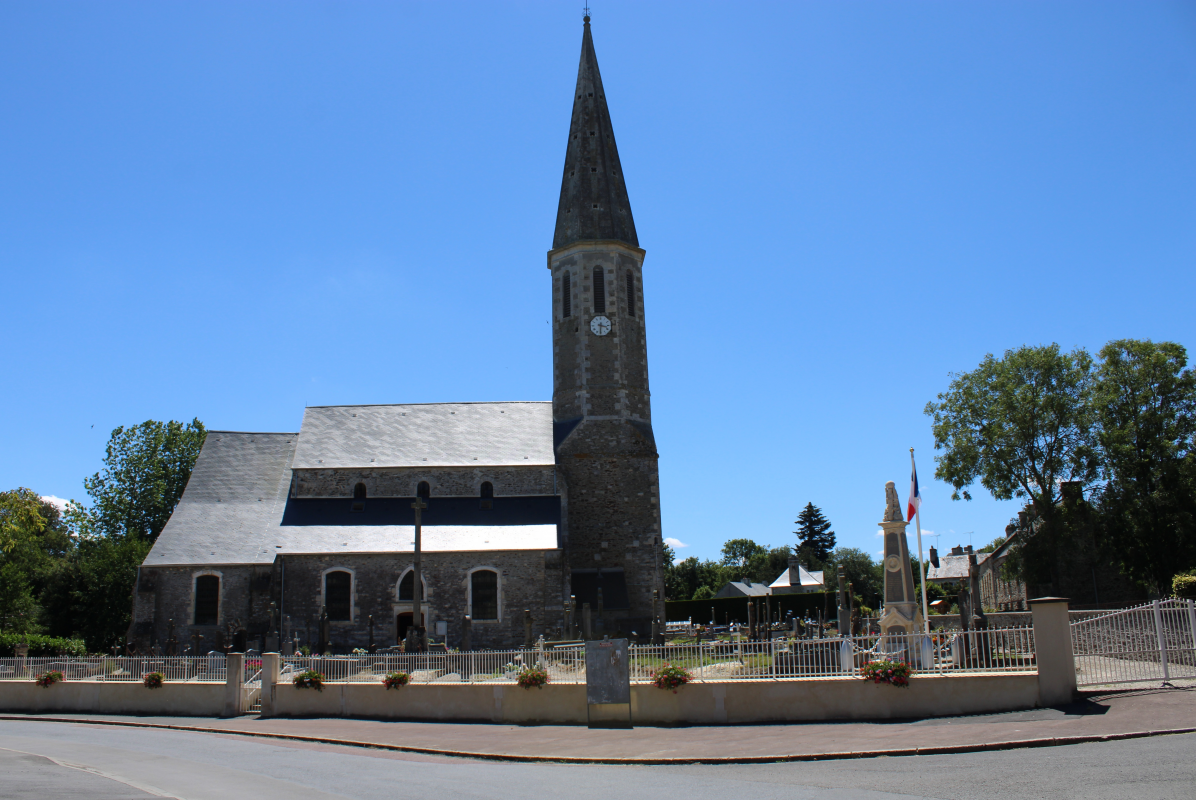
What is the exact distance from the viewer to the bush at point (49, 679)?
2006 cm

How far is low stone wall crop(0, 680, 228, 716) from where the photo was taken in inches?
721

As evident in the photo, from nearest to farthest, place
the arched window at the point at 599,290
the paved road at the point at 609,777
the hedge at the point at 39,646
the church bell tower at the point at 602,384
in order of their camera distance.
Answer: the paved road at the point at 609,777 → the hedge at the point at 39,646 → the church bell tower at the point at 602,384 → the arched window at the point at 599,290

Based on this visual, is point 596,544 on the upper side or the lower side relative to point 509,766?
upper

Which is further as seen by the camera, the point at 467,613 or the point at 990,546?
the point at 990,546

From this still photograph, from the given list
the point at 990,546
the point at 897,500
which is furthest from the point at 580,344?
the point at 990,546

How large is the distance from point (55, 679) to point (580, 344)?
21.0 meters

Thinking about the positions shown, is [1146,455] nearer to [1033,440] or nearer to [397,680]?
→ [1033,440]

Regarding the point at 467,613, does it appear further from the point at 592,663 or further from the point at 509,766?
the point at 509,766

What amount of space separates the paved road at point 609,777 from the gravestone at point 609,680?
2.79 metres

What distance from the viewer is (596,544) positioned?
33.0 m

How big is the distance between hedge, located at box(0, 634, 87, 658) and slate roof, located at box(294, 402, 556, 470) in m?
9.36

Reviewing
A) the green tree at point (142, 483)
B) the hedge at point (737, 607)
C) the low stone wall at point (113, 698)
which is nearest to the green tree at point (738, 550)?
the hedge at point (737, 607)

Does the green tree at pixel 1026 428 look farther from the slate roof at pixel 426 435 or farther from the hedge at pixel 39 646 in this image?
the hedge at pixel 39 646

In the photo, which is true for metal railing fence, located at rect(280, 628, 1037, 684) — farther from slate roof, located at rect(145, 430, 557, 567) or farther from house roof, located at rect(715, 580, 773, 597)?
house roof, located at rect(715, 580, 773, 597)
